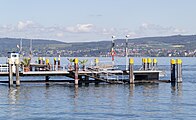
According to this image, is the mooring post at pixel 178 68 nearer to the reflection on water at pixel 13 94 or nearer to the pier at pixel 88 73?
the pier at pixel 88 73

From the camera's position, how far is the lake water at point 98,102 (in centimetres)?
5256

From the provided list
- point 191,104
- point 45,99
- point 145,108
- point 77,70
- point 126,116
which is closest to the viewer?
point 126,116

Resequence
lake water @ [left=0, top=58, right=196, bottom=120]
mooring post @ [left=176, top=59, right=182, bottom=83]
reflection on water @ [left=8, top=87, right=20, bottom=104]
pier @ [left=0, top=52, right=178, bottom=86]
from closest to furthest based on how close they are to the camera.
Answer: lake water @ [left=0, top=58, right=196, bottom=120] < reflection on water @ [left=8, top=87, right=20, bottom=104] < pier @ [left=0, top=52, right=178, bottom=86] < mooring post @ [left=176, top=59, right=182, bottom=83]

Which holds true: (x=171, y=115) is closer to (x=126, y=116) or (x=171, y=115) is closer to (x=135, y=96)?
(x=126, y=116)

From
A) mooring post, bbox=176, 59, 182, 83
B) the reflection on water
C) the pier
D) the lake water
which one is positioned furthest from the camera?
mooring post, bbox=176, 59, 182, 83

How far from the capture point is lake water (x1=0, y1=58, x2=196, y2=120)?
172 feet

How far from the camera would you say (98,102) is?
62.5 metres

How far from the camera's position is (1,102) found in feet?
208

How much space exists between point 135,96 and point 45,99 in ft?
36.4

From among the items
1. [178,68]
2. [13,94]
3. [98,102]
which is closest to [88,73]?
[178,68]

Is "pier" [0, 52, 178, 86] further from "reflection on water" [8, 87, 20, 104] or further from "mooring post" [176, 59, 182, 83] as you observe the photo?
"reflection on water" [8, 87, 20, 104]

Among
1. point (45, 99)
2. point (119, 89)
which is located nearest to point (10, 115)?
point (45, 99)

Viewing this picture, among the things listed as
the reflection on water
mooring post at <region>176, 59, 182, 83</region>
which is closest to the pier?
mooring post at <region>176, 59, 182, 83</region>

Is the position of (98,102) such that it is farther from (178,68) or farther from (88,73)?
(178,68)
